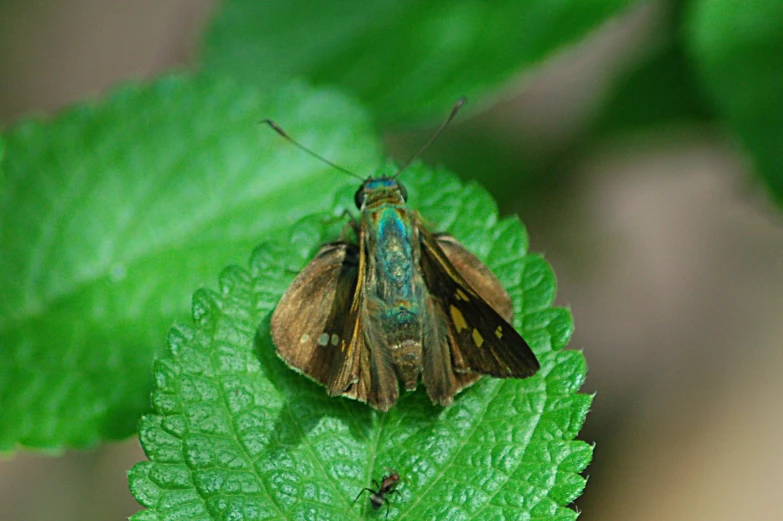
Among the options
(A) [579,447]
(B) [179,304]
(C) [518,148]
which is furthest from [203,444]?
(C) [518,148]

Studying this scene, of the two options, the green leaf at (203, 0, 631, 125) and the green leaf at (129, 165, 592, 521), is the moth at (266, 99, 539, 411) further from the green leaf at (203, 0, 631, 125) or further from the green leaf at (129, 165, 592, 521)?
the green leaf at (203, 0, 631, 125)

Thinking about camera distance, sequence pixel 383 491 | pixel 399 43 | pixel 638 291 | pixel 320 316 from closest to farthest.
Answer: pixel 383 491 → pixel 320 316 → pixel 399 43 → pixel 638 291

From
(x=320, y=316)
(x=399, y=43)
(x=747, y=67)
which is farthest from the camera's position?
(x=399, y=43)

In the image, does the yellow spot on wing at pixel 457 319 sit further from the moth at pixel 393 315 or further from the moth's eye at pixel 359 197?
the moth's eye at pixel 359 197

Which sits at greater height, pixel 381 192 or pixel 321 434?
pixel 381 192

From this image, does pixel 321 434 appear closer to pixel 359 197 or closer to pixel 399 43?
pixel 359 197

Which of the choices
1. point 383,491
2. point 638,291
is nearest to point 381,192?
point 383,491

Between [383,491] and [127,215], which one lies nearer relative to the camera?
[383,491]

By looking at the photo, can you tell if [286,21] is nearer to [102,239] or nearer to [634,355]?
[102,239]
